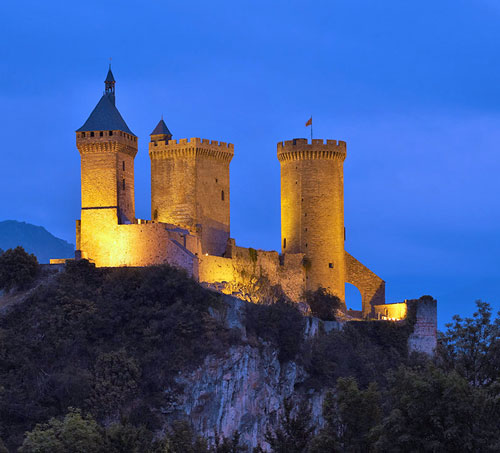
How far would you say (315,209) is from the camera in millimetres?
72250

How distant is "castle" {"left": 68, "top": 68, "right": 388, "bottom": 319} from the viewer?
61.2 m

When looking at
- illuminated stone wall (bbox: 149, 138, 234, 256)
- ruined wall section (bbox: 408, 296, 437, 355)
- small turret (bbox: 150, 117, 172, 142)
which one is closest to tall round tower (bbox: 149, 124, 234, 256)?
illuminated stone wall (bbox: 149, 138, 234, 256)

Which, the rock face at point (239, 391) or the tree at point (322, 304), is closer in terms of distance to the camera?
the rock face at point (239, 391)

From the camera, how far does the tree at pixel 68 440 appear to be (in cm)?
3981

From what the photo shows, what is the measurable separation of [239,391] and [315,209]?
19221 millimetres

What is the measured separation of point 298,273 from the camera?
70.2m

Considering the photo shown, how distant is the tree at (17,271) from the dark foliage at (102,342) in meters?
1.48

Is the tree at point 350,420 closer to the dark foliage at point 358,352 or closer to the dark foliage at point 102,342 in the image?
the dark foliage at point 102,342

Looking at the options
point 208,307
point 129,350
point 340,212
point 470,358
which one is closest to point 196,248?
point 208,307

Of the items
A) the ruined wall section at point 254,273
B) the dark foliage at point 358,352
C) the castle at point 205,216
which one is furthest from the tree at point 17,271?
the dark foliage at point 358,352

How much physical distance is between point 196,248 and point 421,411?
28925 millimetres

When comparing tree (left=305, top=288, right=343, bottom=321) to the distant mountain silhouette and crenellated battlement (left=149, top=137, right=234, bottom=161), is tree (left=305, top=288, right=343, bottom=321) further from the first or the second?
the distant mountain silhouette

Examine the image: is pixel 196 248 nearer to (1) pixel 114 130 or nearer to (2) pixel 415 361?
(1) pixel 114 130

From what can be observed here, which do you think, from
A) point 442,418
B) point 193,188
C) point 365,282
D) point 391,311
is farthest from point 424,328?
point 442,418
